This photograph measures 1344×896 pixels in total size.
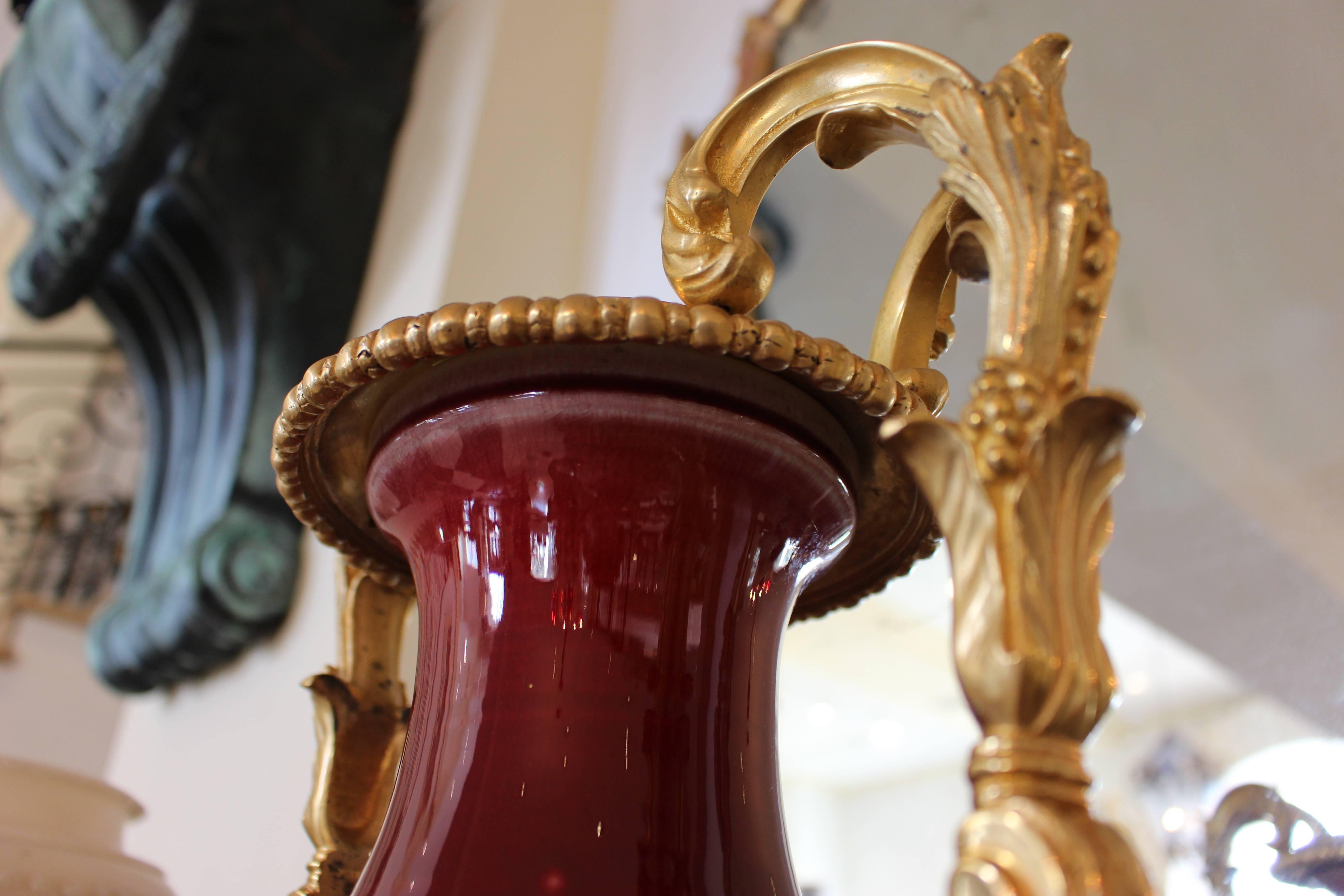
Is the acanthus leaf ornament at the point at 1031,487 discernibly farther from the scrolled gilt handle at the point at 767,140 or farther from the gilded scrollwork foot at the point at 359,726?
the gilded scrollwork foot at the point at 359,726

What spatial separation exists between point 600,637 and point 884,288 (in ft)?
1.06

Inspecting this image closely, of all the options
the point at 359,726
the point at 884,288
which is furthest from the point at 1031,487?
the point at 884,288

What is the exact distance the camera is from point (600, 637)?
0.46 ft

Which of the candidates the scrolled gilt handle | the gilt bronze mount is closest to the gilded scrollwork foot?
the gilt bronze mount

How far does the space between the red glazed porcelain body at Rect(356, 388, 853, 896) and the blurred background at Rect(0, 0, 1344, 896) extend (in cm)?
9

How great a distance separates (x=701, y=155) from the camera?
17 cm

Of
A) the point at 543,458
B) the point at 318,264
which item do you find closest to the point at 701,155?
the point at 543,458

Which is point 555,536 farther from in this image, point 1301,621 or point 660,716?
point 1301,621

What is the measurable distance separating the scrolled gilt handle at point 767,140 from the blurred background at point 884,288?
0.37 ft

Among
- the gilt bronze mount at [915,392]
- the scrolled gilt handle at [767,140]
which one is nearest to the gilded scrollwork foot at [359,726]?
the gilt bronze mount at [915,392]

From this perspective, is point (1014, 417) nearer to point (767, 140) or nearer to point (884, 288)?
point (767, 140)

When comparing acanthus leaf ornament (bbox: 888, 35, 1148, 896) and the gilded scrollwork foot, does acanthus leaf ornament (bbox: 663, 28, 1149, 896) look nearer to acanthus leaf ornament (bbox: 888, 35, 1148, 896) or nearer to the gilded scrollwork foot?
acanthus leaf ornament (bbox: 888, 35, 1148, 896)

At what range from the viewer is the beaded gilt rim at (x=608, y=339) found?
5.1 inches

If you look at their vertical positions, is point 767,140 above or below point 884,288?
below
